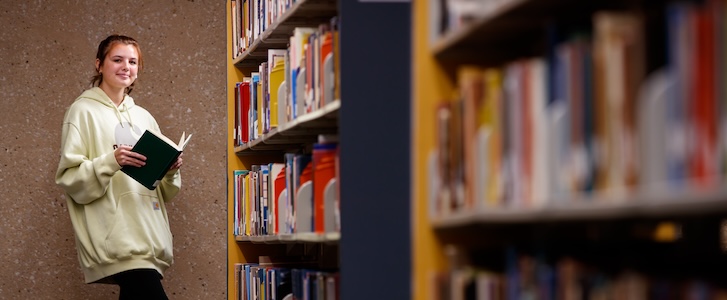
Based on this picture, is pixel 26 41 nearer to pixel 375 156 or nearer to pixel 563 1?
pixel 375 156

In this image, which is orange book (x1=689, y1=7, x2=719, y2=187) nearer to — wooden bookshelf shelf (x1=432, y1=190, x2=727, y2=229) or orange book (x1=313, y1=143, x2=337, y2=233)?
wooden bookshelf shelf (x1=432, y1=190, x2=727, y2=229)

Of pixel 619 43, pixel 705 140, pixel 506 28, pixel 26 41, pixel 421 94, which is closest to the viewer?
pixel 705 140

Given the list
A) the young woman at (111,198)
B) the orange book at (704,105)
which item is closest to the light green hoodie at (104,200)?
the young woman at (111,198)

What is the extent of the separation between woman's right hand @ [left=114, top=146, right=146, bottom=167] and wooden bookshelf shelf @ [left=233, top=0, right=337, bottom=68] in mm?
731

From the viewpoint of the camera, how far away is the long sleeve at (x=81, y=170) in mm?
4449

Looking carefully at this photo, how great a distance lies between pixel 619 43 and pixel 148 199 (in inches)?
139

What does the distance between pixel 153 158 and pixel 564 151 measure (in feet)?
10.2

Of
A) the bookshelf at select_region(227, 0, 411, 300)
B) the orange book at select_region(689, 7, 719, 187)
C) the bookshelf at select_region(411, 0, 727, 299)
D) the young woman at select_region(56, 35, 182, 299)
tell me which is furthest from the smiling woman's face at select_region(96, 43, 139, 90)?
the orange book at select_region(689, 7, 719, 187)

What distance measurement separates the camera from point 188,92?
5723 mm

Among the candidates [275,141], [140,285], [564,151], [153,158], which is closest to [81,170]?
[153,158]

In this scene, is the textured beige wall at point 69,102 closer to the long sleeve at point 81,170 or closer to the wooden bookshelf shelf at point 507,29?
the long sleeve at point 81,170

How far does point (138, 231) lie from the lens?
457 cm

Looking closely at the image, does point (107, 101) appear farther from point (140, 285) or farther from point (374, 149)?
point (374, 149)

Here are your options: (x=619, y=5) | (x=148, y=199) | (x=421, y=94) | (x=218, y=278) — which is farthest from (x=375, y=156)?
(x=218, y=278)
